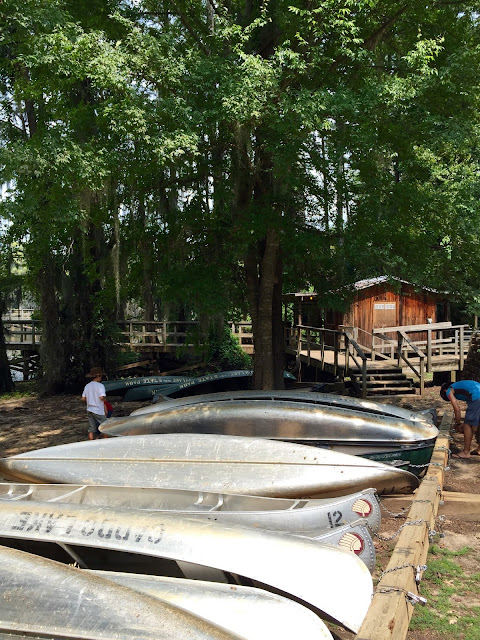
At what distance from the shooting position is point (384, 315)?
2531cm

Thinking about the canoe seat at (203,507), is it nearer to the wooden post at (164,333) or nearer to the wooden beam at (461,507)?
the wooden beam at (461,507)

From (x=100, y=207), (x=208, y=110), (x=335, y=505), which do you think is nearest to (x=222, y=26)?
(x=208, y=110)

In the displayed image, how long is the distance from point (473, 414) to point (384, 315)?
16.0m

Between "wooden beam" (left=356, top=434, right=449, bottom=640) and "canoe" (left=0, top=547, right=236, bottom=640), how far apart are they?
0.90 meters

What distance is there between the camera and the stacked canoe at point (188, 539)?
3.58m

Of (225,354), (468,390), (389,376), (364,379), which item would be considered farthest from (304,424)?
(225,354)

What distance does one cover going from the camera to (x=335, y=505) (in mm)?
5711

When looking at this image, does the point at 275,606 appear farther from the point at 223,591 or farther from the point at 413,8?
the point at 413,8

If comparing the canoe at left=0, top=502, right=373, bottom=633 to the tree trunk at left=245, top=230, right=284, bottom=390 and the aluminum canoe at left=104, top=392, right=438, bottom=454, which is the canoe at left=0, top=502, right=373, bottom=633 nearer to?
the aluminum canoe at left=104, top=392, right=438, bottom=454

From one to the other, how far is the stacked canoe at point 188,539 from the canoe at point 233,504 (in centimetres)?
1

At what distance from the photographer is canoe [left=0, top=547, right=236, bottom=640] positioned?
3.34 m

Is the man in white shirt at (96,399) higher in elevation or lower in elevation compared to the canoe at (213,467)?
higher

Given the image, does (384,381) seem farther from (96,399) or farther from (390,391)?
(96,399)

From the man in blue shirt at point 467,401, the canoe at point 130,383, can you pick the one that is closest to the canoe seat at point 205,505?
the man in blue shirt at point 467,401
